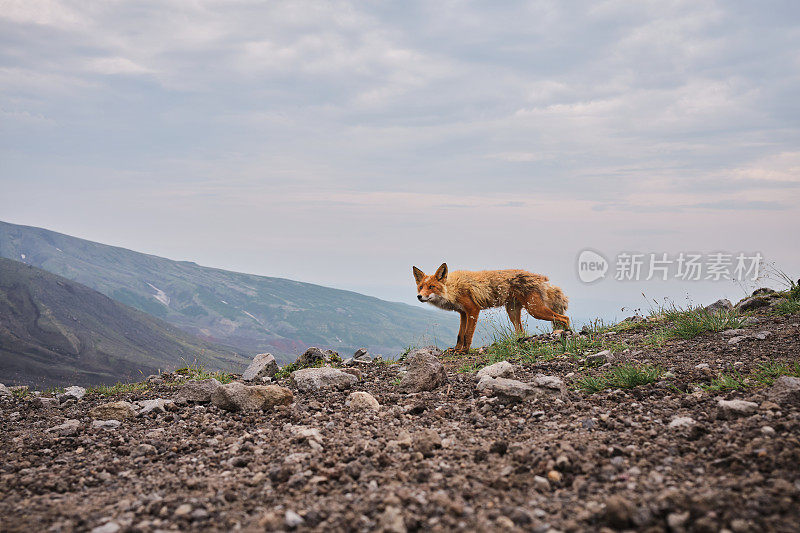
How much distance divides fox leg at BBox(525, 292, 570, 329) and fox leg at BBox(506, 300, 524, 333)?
384 millimetres

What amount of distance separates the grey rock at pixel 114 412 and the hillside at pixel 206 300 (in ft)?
428

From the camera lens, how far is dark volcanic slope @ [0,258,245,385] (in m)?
76.0

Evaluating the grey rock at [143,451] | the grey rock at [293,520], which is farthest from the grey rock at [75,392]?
the grey rock at [293,520]

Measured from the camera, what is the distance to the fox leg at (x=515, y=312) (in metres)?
13.4

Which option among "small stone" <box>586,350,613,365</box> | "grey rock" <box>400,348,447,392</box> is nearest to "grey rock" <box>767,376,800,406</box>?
"small stone" <box>586,350,613,365</box>

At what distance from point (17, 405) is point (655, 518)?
11.0 metres

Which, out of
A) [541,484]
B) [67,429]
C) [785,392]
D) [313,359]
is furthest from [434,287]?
[541,484]

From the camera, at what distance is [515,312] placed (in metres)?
13.5

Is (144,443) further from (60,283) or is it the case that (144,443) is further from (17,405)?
(60,283)

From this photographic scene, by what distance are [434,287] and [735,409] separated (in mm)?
7572

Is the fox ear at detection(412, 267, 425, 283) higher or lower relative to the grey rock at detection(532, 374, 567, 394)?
higher

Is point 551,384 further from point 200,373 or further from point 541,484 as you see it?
point 200,373

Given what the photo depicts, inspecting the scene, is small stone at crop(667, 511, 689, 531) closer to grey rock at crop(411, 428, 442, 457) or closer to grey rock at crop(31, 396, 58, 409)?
grey rock at crop(411, 428, 442, 457)

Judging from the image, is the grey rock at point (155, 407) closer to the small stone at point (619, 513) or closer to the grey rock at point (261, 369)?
the grey rock at point (261, 369)
